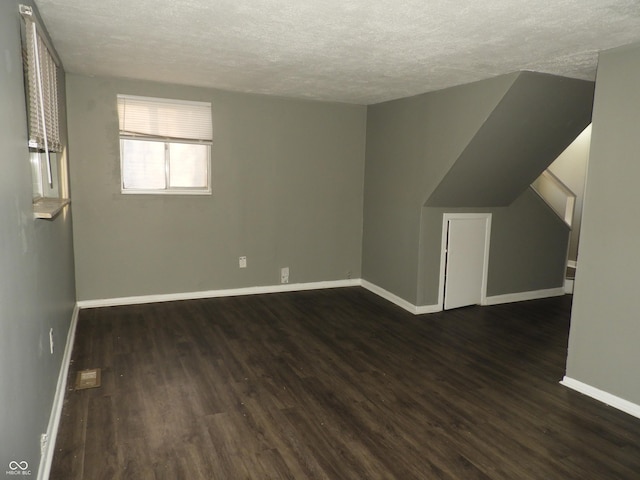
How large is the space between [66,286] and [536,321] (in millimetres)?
4485

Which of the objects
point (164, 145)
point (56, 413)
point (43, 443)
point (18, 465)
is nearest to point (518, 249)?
point (164, 145)

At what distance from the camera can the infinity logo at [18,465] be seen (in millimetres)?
1508

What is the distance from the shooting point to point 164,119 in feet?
15.4

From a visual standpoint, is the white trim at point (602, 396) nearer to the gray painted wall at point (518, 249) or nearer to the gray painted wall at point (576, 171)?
the gray painted wall at point (518, 249)

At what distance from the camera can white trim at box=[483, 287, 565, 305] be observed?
523cm

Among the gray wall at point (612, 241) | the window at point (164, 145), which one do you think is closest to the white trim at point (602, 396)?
the gray wall at point (612, 241)

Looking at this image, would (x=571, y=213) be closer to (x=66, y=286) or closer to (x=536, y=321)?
(x=536, y=321)

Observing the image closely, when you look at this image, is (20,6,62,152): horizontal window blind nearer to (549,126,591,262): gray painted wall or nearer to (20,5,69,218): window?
(20,5,69,218): window

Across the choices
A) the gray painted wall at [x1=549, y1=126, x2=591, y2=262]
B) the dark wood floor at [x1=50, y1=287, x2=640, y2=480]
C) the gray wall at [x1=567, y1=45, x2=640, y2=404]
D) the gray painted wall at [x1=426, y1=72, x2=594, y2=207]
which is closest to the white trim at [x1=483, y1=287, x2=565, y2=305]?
the dark wood floor at [x1=50, y1=287, x2=640, y2=480]

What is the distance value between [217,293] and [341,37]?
3340 mm

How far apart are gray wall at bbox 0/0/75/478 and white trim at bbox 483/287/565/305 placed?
449cm

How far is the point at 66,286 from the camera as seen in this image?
3.60 m

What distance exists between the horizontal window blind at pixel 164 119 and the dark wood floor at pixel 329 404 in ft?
6.18

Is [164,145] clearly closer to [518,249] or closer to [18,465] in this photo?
[18,465]
